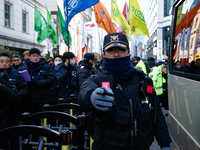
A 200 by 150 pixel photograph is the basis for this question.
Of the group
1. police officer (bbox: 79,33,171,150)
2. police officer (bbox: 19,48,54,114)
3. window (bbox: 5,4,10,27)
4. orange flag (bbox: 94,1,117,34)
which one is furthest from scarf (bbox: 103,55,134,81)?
window (bbox: 5,4,10,27)

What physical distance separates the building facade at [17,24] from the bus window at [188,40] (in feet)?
51.6

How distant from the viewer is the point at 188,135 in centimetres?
252

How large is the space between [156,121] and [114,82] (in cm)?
60

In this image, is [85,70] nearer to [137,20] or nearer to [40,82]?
[40,82]

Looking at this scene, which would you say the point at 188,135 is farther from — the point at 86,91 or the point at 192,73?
the point at 86,91

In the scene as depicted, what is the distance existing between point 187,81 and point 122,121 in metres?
1.25

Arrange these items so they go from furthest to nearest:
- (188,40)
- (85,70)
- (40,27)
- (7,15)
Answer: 1. (7,15)
2. (40,27)
3. (85,70)
4. (188,40)

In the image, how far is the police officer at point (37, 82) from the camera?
16.0 ft

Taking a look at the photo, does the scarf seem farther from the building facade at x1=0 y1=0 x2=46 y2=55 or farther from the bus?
the building facade at x1=0 y1=0 x2=46 y2=55

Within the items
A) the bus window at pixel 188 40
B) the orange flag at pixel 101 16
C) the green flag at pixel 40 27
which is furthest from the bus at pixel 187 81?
the green flag at pixel 40 27

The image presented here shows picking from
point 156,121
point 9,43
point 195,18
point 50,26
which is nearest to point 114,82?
point 156,121

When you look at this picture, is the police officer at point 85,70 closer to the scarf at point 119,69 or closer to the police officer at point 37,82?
the police officer at point 37,82

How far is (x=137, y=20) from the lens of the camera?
11.3 m

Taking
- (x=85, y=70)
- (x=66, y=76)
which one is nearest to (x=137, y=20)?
(x=66, y=76)
